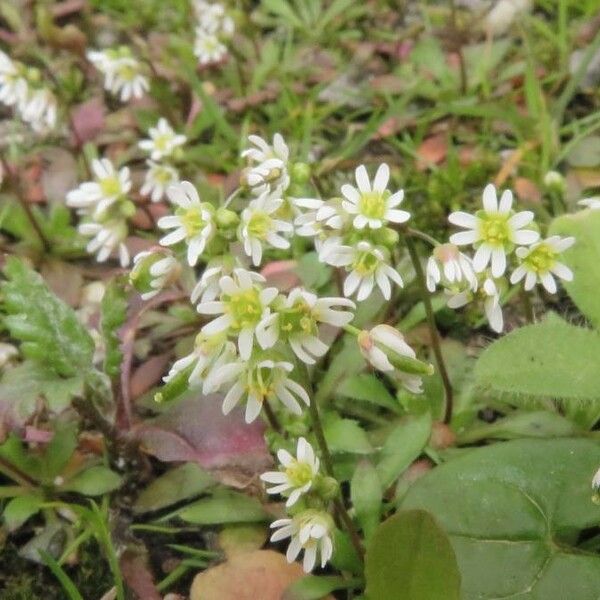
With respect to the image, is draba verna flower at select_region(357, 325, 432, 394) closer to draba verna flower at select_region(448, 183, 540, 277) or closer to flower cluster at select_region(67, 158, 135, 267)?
draba verna flower at select_region(448, 183, 540, 277)

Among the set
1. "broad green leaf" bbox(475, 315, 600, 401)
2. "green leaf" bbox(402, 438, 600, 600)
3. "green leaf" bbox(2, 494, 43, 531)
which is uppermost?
"broad green leaf" bbox(475, 315, 600, 401)

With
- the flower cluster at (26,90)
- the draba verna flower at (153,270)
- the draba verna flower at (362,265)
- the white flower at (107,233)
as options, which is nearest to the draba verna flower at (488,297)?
the draba verna flower at (362,265)

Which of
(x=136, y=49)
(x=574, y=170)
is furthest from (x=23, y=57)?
(x=574, y=170)

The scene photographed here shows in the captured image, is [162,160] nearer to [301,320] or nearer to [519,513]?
[301,320]

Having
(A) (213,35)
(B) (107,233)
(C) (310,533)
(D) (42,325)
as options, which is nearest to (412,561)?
(C) (310,533)

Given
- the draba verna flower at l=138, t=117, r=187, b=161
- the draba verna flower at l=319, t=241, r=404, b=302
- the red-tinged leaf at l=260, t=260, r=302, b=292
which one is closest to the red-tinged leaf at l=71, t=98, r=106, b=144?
the draba verna flower at l=138, t=117, r=187, b=161

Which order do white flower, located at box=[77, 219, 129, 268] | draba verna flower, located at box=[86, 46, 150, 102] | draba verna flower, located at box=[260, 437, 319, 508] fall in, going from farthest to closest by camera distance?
1. draba verna flower, located at box=[86, 46, 150, 102]
2. white flower, located at box=[77, 219, 129, 268]
3. draba verna flower, located at box=[260, 437, 319, 508]
